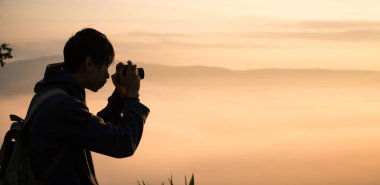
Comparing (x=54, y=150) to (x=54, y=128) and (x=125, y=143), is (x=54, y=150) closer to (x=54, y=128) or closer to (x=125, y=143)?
(x=54, y=128)

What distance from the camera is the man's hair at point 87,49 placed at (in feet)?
14.4

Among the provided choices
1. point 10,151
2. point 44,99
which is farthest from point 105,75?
point 10,151

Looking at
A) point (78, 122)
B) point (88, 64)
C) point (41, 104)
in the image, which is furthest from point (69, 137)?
point (88, 64)

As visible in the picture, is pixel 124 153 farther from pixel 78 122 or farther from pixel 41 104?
pixel 41 104

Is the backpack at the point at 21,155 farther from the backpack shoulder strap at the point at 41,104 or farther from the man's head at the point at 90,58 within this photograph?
the man's head at the point at 90,58

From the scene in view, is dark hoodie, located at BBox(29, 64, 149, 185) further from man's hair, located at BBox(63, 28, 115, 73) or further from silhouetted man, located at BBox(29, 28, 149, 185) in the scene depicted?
man's hair, located at BBox(63, 28, 115, 73)

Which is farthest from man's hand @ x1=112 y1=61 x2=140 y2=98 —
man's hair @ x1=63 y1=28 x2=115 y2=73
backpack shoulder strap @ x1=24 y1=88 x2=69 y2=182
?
backpack shoulder strap @ x1=24 y1=88 x2=69 y2=182

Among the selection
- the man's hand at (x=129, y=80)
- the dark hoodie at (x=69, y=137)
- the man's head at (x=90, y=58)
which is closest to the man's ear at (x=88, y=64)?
the man's head at (x=90, y=58)

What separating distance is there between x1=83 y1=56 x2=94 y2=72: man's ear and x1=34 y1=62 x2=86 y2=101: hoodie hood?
0.33 ft

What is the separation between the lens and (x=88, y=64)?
14.4 ft

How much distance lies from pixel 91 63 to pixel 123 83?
37 centimetres

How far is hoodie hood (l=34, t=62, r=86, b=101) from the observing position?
4375 mm

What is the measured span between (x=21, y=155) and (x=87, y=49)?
72 cm

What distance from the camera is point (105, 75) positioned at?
14.4 feet
